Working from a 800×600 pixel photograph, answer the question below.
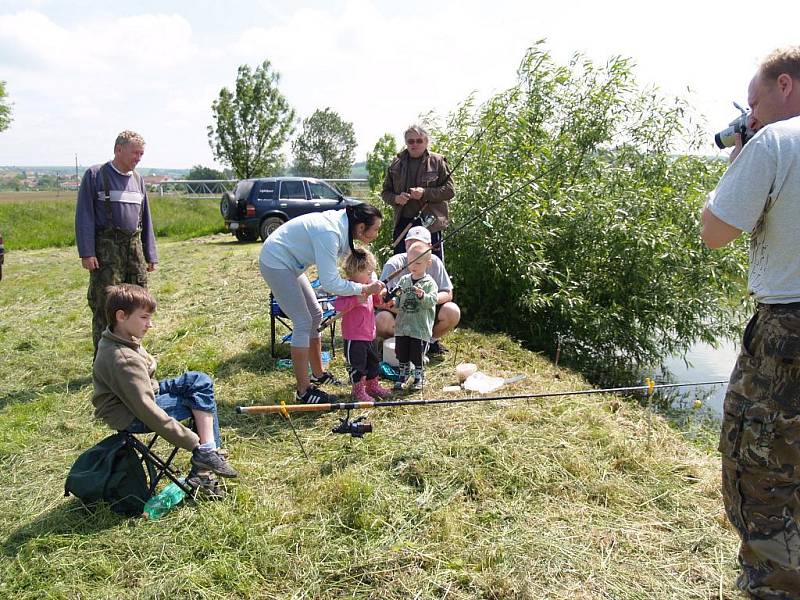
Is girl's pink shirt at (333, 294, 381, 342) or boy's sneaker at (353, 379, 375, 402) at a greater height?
girl's pink shirt at (333, 294, 381, 342)

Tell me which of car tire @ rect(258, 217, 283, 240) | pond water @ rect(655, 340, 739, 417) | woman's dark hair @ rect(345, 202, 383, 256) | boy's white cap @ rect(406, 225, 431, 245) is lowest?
pond water @ rect(655, 340, 739, 417)

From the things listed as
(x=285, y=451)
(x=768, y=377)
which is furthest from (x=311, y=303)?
(x=768, y=377)

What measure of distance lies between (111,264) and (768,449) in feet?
Result: 15.2

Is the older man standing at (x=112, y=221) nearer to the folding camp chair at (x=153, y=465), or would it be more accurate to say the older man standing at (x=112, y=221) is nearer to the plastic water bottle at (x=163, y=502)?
the folding camp chair at (x=153, y=465)

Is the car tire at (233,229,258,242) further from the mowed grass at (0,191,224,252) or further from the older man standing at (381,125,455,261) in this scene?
the older man standing at (381,125,455,261)

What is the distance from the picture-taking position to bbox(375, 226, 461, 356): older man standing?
5.14 m

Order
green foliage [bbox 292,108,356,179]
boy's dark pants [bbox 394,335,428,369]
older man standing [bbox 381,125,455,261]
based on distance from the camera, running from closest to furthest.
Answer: boy's dark pants [bbox 394,335,428,369] < older man standing [bbox 381,125,455,261] < green foliage [bbox 292,108,356,179]

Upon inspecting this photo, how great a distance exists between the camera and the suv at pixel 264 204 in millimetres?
15188

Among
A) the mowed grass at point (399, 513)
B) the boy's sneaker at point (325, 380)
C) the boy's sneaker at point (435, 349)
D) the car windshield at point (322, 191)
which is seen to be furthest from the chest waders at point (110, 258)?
the car windshield at point (322, 191)

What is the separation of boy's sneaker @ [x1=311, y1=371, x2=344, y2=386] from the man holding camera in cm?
325

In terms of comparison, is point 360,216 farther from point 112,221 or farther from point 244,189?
point 244,189

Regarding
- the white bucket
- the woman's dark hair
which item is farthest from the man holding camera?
the white bucket

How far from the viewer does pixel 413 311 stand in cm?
487

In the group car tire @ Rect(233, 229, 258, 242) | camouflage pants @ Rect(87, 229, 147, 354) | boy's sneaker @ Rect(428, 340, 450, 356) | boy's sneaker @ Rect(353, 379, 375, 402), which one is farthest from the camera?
car tire @ Rect(233, 229, 258, 242)
